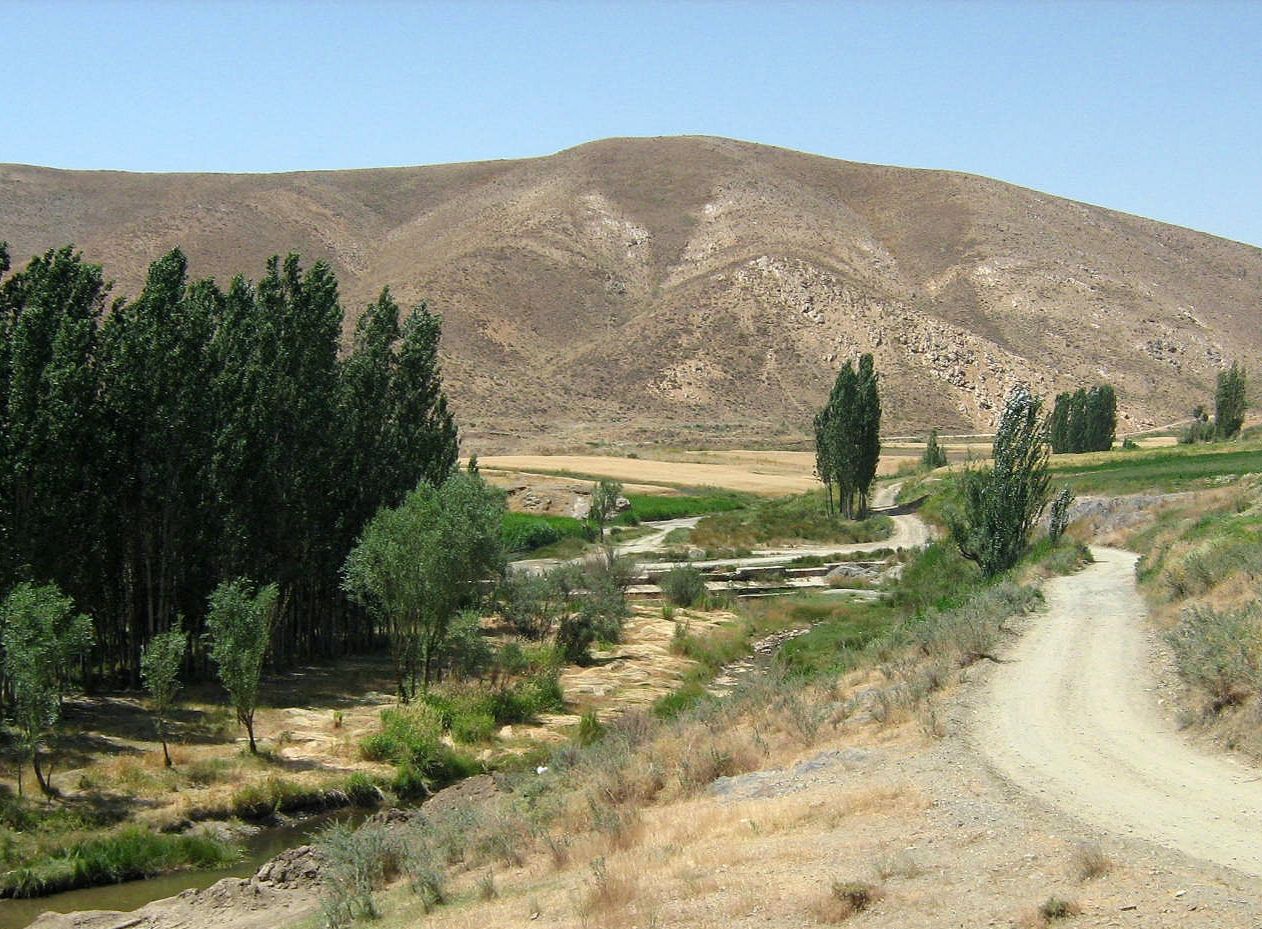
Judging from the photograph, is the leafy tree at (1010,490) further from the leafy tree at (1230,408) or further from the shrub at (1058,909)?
the leafy tree at (1230,408)

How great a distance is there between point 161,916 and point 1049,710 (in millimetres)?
13267

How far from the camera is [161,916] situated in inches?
694

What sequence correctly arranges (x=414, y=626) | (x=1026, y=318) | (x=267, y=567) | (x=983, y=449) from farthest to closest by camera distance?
(x=1026, y=318) → (x=983, y=449) → (x=267, y=567) → (x=414, y=626)

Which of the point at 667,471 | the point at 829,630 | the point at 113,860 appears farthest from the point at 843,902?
the point at 667,471

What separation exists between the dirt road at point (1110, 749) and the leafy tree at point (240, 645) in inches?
606

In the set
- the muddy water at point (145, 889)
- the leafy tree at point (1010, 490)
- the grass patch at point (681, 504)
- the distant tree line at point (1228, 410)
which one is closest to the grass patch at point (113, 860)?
the muddy water at point (145, 889)

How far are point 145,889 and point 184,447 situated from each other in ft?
44.1

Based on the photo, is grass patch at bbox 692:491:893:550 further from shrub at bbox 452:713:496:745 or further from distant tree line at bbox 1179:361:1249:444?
distant tree line at bbox 1179:361:1249:444

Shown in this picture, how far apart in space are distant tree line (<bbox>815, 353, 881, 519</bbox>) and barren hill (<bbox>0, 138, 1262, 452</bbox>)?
154 feet

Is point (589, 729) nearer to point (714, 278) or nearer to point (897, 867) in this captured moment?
point (897, 867)

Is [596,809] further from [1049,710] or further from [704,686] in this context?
[704,686]

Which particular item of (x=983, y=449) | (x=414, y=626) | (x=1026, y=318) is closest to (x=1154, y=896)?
(x=414, y=626)

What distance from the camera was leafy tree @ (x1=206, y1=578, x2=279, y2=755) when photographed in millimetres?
25750

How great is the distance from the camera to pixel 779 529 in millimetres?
67188
